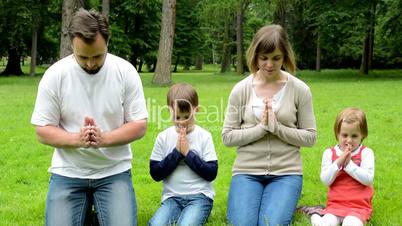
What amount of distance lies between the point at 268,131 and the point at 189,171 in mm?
731

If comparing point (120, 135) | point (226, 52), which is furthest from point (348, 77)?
point (120, 135)

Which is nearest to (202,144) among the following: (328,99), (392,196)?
(392,196)

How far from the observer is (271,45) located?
413 centimetres

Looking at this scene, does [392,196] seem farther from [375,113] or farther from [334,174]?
[375,113]

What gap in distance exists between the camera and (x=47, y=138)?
3.66 meters

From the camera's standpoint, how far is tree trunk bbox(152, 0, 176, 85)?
2098cm

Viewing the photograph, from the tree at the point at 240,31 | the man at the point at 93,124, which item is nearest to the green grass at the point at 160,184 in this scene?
the man at the point at 93,124

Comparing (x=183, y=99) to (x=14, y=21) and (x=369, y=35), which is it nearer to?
(x=369, y=35)

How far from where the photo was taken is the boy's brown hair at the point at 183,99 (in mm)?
4316

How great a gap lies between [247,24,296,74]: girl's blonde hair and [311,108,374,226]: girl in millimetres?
622

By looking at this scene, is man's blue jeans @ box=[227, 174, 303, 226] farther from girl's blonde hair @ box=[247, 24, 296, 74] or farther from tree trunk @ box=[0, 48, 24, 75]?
tree trunk @ box=[0, 48, 24, 75]

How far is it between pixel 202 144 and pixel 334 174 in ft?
3.58

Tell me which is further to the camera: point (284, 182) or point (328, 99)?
point (328, 99)

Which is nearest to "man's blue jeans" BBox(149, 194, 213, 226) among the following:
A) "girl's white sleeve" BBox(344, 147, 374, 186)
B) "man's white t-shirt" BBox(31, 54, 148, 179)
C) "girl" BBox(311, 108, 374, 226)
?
"man's white t-shirt" BBox(31, 54, 148, 179)
